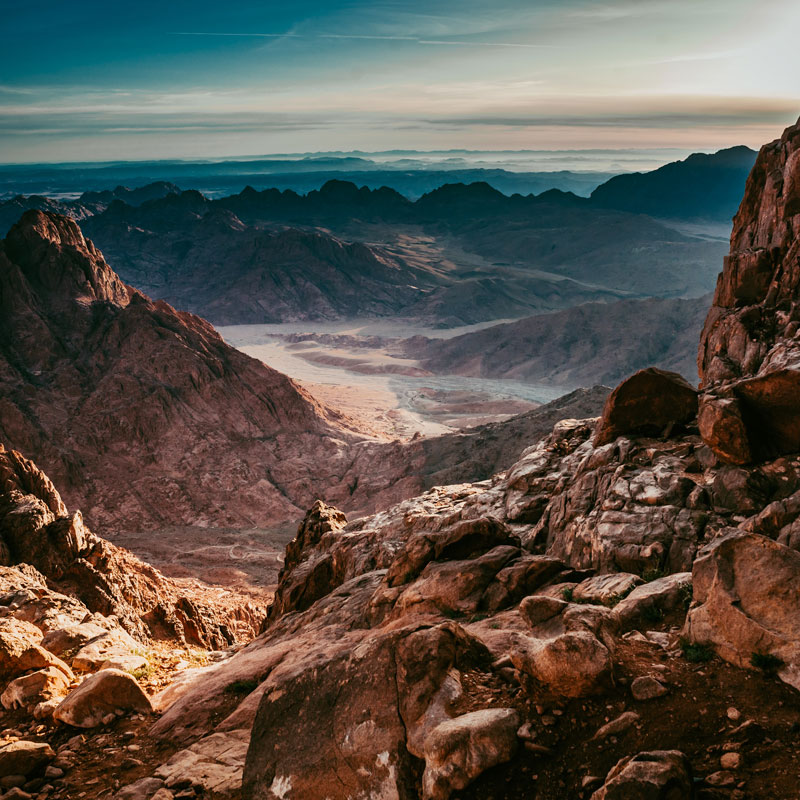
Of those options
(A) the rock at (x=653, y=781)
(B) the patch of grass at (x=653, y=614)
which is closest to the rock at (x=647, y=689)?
(A) the rock at (x=653, y=781)

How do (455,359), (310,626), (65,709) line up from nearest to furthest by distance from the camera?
(65,709) < (310,626) < (455,359)

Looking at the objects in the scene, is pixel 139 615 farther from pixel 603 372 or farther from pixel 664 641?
pixel 603 372

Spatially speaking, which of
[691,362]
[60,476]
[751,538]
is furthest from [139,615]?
[691,362]

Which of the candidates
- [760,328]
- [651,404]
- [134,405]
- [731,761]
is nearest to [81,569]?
[651,404]

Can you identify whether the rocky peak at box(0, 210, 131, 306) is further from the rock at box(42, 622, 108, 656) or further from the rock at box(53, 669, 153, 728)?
the rock at box(53, 669, 153, 728)

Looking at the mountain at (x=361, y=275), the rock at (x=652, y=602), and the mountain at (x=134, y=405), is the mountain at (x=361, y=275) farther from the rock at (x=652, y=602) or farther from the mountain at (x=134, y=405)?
the rock at (x=652, y=602)

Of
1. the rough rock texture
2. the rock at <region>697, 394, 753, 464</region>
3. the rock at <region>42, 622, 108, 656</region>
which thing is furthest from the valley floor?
the rock at <region>697, 394, 753, 464</region>

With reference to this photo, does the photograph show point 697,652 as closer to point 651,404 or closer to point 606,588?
point 606,588
